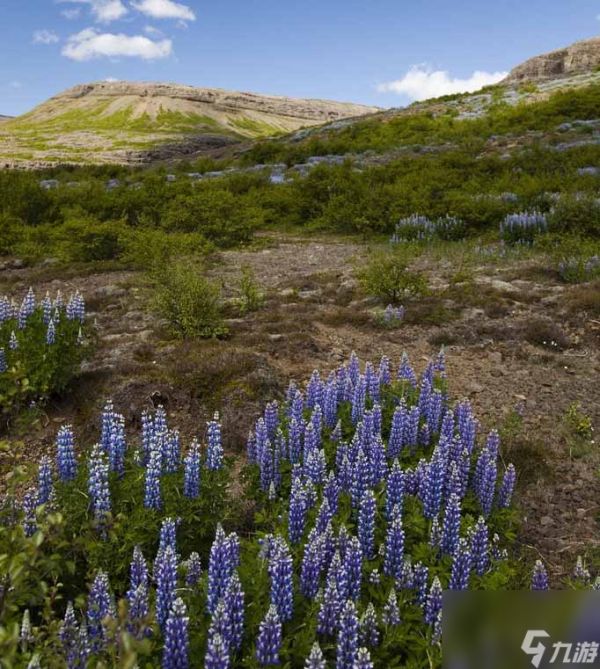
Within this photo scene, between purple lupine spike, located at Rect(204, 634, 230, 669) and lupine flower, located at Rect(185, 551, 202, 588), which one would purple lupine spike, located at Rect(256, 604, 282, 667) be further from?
lupine flower, located at Rect(185, 551, 202, 588)

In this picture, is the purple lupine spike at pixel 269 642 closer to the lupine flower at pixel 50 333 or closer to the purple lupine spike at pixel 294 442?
the purple lupine spike at pixel 294 442

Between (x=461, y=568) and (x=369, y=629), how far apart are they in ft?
2.16

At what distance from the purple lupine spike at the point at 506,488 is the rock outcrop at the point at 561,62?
57.6 meters

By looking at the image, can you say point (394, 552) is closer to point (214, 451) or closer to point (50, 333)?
point (214, 451)

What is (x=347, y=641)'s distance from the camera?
2.47 metres

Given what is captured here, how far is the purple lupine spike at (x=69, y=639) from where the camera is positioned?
2.40 m

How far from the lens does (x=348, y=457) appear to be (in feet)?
13.8

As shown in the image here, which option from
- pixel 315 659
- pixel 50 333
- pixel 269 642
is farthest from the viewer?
pixel 50 333

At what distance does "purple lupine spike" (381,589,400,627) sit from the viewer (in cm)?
273

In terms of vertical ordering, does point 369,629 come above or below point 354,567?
below

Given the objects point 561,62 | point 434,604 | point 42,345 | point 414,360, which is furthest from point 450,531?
point 561,62

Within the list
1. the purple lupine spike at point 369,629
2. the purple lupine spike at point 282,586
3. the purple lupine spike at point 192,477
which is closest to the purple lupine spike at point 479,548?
the purple lupine spike at point 369,629

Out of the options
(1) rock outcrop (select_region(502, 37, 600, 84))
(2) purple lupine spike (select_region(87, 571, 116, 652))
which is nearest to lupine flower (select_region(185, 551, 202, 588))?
(2) purple lupine spike (select_region(87, 571, 116, 652))

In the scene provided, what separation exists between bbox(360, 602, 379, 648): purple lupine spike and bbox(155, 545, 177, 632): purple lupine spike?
2.87 ft
